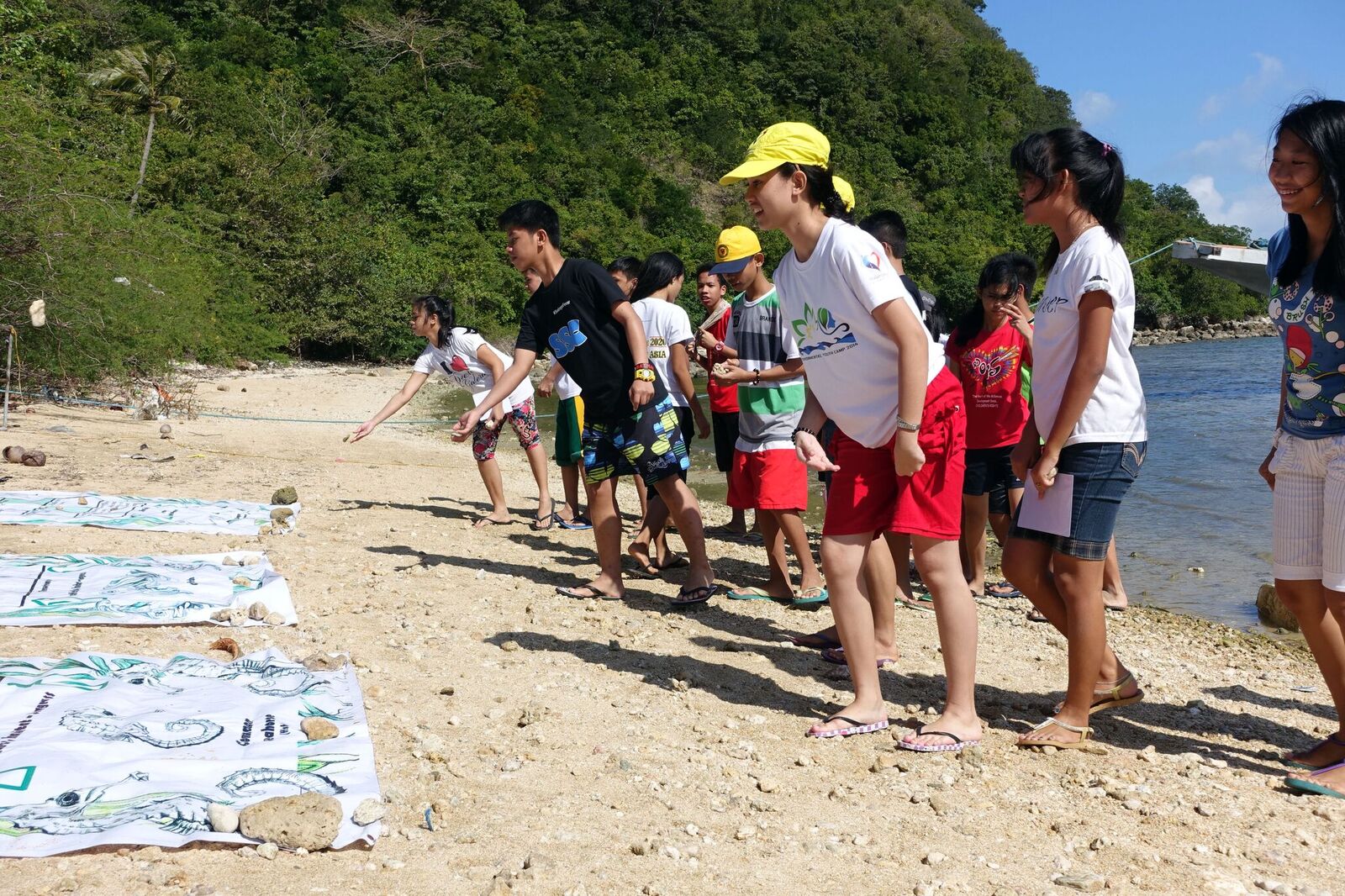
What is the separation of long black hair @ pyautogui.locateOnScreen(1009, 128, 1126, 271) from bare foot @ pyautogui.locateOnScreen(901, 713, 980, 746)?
63.3 inches

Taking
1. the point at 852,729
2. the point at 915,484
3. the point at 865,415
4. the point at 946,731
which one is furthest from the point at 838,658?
the point at 865,415

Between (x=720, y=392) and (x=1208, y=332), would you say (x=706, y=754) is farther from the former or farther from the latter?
(x=1208, y=332)

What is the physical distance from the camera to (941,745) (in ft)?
11.8

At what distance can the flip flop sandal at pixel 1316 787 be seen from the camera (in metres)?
3.36

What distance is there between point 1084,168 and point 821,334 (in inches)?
39.3

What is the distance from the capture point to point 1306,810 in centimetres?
329

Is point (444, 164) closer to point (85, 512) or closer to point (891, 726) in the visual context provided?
point (85, 512)

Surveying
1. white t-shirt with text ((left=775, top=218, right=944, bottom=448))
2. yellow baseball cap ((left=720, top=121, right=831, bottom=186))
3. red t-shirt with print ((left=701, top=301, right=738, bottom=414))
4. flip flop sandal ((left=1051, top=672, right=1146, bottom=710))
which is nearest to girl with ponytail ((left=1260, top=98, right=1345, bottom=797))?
flip flop sandal ((left=1051, top=672, right=1146, bottom=710))

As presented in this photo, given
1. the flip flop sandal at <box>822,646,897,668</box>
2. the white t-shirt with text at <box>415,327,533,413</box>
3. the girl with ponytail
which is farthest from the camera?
the white t-shirt with text at <box>415,327,533,413</box>

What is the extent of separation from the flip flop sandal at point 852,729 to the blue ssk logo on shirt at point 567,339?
2.38 meters

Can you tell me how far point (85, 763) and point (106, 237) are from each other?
1222cm

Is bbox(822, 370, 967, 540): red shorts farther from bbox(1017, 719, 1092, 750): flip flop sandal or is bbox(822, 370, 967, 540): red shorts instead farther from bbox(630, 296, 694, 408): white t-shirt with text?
bbox(630, 296, 694, 408): white t-shirt with text

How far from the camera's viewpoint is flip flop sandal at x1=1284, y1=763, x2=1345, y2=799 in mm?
3359

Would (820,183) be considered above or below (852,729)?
above
